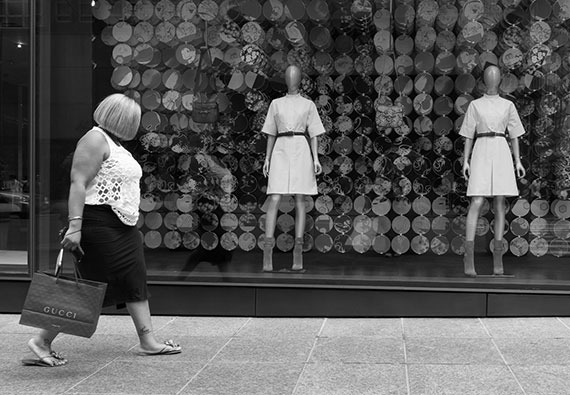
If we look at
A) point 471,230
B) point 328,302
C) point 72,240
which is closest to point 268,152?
point 328,302

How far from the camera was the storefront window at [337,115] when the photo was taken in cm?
698

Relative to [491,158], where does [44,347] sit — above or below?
below

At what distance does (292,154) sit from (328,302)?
1.43m

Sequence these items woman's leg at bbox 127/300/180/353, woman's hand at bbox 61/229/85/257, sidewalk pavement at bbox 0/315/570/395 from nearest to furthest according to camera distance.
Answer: sidewalk pavement at bbox 0/315/570/395 → woman's hand at bbox 61/229/85/257 → woman's leg at bbox 127/300/180/353

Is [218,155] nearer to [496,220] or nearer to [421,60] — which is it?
[421,60]

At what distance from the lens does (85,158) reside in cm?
442

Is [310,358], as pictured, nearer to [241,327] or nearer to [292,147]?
[241,327]

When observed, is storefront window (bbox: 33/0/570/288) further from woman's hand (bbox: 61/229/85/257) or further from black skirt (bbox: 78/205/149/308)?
woman's hand (bbox: 61/229/85/257)

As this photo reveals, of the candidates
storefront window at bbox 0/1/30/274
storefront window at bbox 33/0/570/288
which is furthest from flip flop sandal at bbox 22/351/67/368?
storefront window at bbox 33/0/570/288

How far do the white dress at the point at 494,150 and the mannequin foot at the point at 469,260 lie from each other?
0.48 m

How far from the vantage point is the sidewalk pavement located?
4176 millimetres

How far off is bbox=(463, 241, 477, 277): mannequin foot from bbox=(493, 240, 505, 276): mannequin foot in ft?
0.67

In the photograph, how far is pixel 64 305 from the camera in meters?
4.28

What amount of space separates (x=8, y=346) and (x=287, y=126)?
3.07 meters
